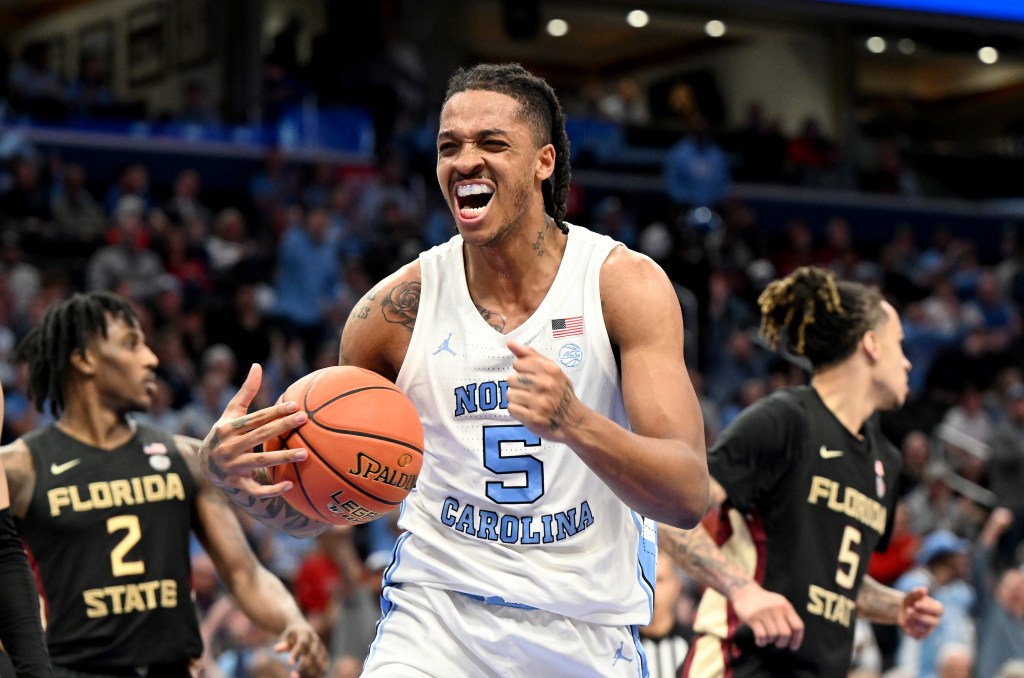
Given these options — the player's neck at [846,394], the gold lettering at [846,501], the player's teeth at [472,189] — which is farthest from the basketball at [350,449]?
the player's neck at [846,394]

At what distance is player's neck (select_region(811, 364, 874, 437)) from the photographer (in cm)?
528

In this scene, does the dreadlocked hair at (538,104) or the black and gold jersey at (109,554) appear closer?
the dreadlocked hair at (538,104)

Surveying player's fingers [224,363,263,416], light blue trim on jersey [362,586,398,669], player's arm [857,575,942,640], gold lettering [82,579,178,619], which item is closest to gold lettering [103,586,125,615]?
gold lettering [82,579,178,619]

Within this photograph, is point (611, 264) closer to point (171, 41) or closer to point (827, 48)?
point (171, 41)

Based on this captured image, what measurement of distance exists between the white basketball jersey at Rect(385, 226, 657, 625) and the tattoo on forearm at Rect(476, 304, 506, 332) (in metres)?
0.03

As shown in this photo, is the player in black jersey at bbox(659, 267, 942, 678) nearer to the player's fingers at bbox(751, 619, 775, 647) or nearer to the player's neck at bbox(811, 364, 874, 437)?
the player's neck at bbox(811, 364, 874, 437)

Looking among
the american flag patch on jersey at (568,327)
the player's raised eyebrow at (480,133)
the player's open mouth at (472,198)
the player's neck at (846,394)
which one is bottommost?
the player's neck at (846,394)

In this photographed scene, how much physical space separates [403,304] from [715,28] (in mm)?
21553

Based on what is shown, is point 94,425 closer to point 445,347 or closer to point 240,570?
point 240,570

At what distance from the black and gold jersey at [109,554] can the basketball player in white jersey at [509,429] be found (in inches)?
46.9

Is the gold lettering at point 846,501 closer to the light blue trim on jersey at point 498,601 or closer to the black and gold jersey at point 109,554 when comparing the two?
the light blue trim on jersey at point 498,601

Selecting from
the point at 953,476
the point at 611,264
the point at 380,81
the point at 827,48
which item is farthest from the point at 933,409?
the point at 611,264

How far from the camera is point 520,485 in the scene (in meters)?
3.78

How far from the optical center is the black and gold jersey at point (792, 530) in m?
4.94
